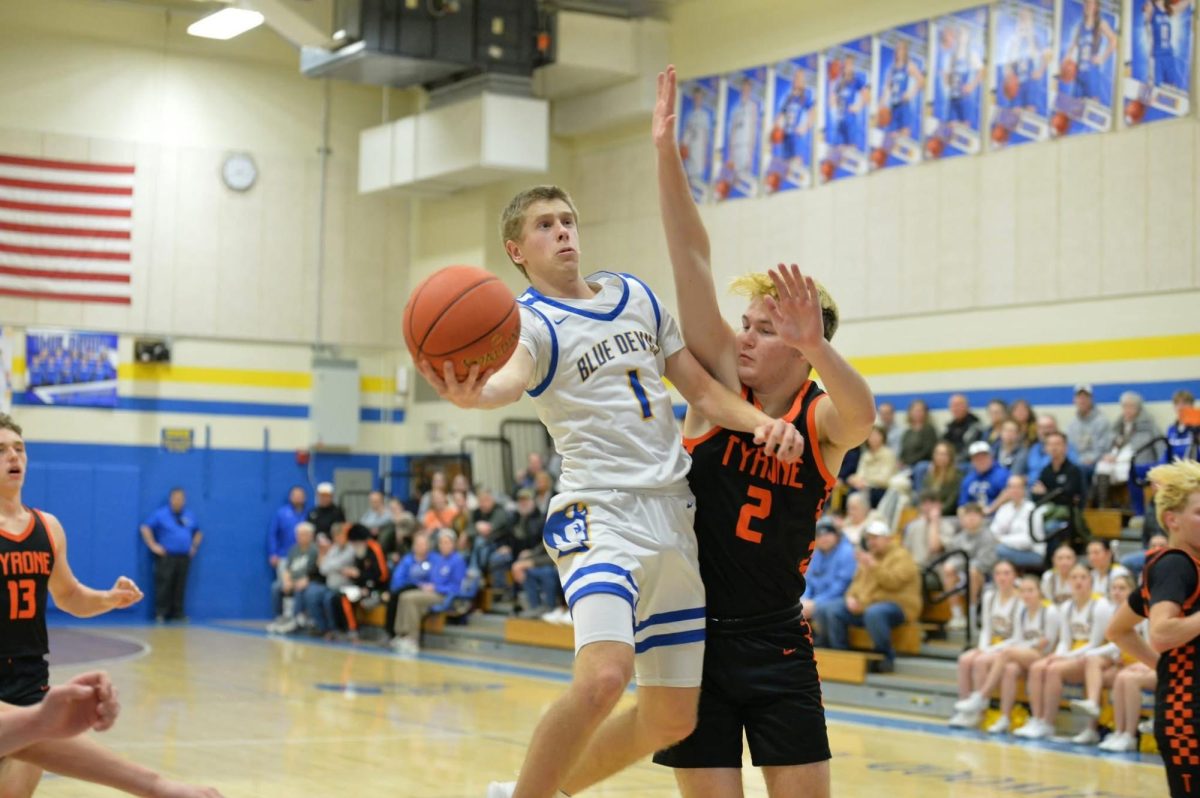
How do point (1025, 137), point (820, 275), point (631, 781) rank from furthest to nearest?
1. point (820, 275)
2. point (1025, 137)
3. point (631, 781)

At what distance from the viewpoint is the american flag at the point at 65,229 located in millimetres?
22328

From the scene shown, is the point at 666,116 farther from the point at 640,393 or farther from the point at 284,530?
the point at 284,530

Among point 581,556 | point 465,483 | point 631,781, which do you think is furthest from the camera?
point 465,483

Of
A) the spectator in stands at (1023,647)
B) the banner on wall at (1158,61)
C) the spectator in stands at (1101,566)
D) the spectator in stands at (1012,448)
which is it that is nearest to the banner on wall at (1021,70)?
the banner on wall at (1158,61)

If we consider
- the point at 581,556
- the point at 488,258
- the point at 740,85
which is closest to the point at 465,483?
the point at 488,258

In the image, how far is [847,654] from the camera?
526 inches

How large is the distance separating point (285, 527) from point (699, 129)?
9049 millimetres

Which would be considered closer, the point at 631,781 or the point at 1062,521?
the point at 631,781

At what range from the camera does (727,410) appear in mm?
4887

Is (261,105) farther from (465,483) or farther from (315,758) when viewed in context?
(315,758)

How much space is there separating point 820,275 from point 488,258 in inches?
245

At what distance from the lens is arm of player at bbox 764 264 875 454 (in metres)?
4.45

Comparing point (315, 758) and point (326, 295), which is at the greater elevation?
point (326, 295)

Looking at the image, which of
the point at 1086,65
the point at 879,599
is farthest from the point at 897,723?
the point at 1086,65
